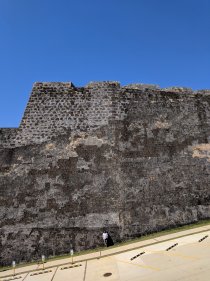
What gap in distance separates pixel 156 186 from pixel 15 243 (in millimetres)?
5609

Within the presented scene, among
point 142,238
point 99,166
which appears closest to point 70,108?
point 99,166

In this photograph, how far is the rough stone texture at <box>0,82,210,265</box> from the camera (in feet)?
33.3

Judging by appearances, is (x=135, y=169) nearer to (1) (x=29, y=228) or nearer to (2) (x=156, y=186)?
(2) (x=156, y=186)

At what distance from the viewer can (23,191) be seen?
10625mm

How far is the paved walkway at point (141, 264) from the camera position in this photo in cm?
587

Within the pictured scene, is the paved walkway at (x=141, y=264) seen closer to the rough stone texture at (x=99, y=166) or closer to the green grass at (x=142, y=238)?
the green grass at (x=142, y=238)

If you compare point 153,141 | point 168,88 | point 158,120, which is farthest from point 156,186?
point 168,88

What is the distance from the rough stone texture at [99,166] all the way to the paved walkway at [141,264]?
1.20 meters

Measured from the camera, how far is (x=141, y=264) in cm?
681

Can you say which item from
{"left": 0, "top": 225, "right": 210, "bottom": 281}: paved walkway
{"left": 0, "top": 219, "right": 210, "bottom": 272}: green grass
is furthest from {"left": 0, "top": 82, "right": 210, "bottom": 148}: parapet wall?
{"left": 0, "top": 225, "right": 210, "bottom": 281}: paved walkway

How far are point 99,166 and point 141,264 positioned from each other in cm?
489

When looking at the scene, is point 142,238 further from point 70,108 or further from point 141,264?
point 70,108

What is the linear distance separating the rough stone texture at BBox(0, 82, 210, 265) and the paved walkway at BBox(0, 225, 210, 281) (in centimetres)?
120

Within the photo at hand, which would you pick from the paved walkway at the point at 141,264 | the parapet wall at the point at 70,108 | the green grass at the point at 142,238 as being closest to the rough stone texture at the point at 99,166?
the parapet wall at the point at 70,108
